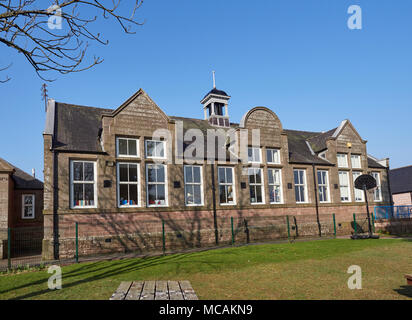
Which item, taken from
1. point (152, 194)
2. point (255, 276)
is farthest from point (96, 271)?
point (152, 194)

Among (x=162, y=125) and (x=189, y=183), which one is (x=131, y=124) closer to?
(x=162, y=125)

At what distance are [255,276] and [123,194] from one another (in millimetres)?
10857

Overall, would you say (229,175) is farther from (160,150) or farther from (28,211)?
(28,211)

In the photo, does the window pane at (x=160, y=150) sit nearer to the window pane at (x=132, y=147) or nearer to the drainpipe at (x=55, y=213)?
the window pane at (x=132, y=147)

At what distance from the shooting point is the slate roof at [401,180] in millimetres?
47516

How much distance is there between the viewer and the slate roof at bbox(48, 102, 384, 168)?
18.0 metres

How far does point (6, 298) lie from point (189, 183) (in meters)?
13.1

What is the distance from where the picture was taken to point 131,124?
19062 mm

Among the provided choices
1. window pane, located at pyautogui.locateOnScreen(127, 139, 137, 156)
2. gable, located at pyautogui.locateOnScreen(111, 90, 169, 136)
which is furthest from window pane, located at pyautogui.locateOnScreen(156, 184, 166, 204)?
gable, located at pyautogui.locateOnScreen(111, 90, 169, 136)

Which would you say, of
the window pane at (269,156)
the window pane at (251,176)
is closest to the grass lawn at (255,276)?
the window pane at (251,176)

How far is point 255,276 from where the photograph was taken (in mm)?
9734

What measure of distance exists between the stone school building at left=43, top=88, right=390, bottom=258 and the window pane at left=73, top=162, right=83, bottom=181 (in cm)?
5

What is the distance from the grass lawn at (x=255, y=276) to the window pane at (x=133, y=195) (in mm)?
4743
